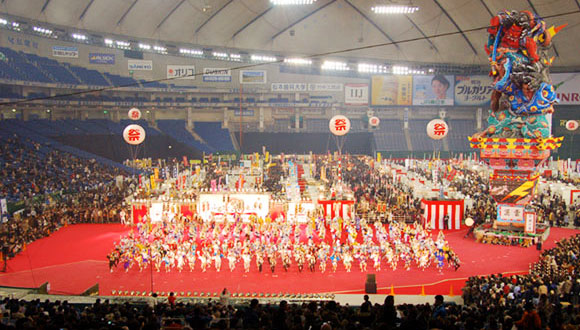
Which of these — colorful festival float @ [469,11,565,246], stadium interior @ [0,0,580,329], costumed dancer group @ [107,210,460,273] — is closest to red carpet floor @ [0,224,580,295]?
stadium interior @ [0,0,580,329]

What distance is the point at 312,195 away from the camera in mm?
31531

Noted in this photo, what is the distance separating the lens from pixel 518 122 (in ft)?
80.2

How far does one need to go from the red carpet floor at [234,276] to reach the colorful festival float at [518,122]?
1974 mm

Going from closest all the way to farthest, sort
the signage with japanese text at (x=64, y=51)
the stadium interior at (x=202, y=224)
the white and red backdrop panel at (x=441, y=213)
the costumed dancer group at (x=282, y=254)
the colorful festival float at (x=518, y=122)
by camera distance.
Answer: the stadium interior at (x=202, y=224)
the costumed dancer group at (x=282, y=254)
the colorful festival float at (x=518, y=122)
the white and red backdrop panel at (x=441, y=213)
the signage with japanese text at (x=64, y=51)

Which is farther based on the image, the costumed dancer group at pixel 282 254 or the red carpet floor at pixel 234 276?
the costumed dancer group at pixel 282 254

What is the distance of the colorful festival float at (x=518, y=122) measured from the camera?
23.4 metres

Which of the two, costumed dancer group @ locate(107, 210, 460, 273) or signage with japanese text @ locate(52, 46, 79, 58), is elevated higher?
signage with japanese text @ locate(52, 46, 79, 58)

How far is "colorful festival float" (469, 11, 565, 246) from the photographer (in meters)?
23.4

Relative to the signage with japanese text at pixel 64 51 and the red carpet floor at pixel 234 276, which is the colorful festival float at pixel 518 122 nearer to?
the red carpet floor at pixel 234 276

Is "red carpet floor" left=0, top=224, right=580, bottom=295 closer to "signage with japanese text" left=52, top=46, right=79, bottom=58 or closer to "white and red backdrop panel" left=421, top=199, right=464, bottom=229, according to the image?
"white and red backdrop panel" left=421, top=199, right=464, bottom=229

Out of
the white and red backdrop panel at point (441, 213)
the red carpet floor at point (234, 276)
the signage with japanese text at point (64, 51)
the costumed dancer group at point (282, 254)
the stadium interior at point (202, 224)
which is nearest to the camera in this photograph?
the stadium interior at point (202, 224)

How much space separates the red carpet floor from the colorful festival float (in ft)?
6.48

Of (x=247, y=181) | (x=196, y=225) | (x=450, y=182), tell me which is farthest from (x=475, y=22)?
(x=196, y=225)

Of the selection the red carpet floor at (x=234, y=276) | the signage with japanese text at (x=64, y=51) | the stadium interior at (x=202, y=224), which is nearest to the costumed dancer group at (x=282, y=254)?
the stadium interior at (x=202, y=224)
